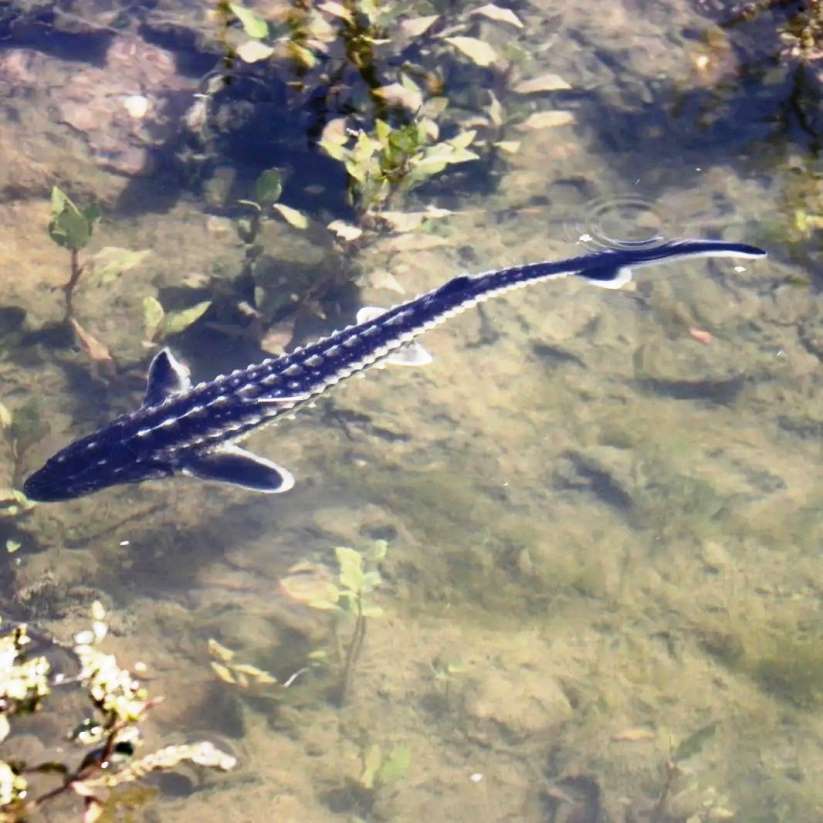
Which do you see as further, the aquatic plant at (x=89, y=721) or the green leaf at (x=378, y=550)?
the green leaf at (x=378, y=550)

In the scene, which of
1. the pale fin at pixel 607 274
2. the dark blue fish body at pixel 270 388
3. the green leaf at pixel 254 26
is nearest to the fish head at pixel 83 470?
the dark blue fish body at pixel 270 388

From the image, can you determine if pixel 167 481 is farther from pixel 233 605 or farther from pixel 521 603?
pixel 521 603

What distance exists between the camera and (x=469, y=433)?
534 centimetres

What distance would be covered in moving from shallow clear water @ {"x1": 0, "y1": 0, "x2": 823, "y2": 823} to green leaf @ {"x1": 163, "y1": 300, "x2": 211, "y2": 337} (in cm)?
17

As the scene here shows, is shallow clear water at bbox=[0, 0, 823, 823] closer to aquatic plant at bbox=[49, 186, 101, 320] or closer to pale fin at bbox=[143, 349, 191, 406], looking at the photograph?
aquatic plant at bbox=[49, 186, 101, 320]

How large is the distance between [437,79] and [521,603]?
3921mm

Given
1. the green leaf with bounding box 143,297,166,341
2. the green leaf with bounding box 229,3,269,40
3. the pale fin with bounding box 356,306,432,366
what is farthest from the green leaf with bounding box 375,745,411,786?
the green leaf with bounding box 229,3,269,40

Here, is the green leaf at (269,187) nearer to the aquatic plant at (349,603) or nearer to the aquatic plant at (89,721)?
the aquatic plant at (349,603)

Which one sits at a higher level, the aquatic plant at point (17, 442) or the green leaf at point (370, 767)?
the aquatic plant at point (17, 442)

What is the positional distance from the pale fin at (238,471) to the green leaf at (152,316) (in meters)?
1.12

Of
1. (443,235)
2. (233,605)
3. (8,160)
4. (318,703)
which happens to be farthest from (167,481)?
Answer: (8,160)

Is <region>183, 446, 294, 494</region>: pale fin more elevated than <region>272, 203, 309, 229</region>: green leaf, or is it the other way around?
<region>272, 203, 309, 229</region>: green leaf

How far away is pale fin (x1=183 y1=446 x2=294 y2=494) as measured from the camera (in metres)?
4.66

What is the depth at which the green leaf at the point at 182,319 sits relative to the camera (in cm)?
536
